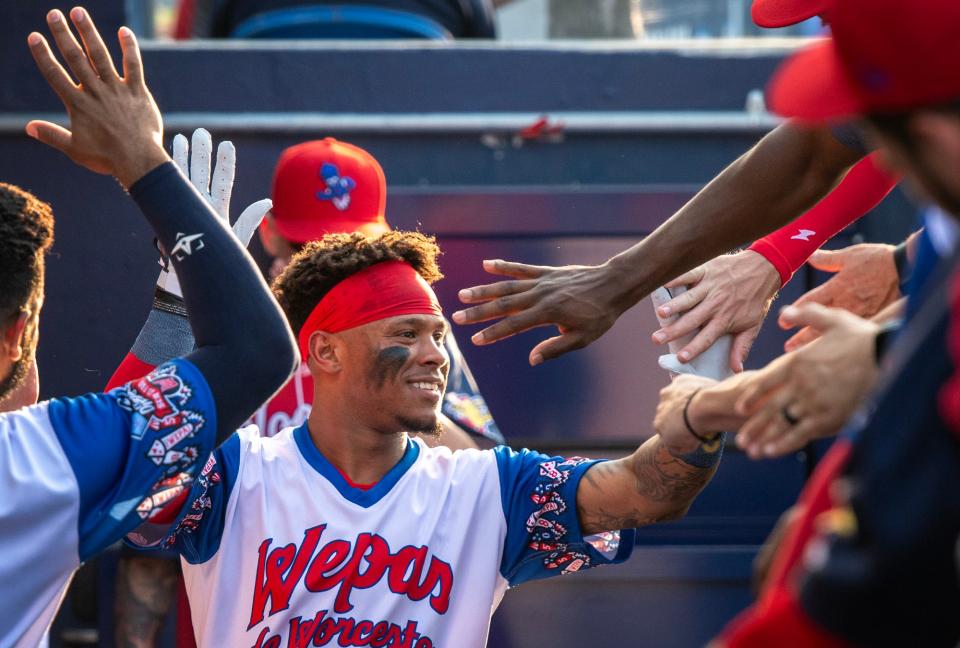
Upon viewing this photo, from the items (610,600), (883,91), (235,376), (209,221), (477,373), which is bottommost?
(610,600)

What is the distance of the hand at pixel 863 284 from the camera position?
A: 268 cm

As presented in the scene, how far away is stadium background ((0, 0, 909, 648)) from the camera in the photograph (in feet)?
12.9

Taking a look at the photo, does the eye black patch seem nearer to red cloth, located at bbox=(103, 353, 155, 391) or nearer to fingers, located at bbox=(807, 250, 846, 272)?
red cloth, located at bbox=(103, 353, 155, 391)

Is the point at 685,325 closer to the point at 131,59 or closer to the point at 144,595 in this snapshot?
the point at 131,59

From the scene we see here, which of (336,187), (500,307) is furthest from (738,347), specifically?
(336,187)

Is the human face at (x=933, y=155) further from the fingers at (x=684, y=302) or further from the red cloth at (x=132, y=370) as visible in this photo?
the red cloth at (x=132, y=370)

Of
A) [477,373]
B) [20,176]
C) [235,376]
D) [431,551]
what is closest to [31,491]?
[235,376]

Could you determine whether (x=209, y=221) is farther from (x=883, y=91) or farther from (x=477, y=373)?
(x=477, y=373)

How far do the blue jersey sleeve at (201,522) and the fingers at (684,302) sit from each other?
3.10ft

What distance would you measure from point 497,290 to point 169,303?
64 centimetres

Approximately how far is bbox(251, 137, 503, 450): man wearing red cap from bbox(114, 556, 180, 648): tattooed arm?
Result: 0.50 m

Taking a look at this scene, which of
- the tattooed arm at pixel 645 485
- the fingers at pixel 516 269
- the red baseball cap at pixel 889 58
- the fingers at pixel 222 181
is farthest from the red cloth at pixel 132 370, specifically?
the red baseball cap at pixel 889 58

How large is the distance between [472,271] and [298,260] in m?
0.90

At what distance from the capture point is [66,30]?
184 cm
